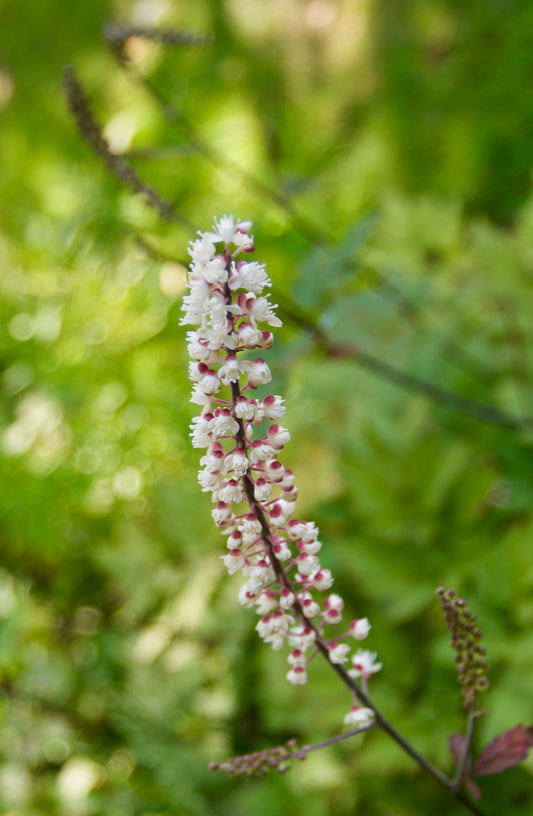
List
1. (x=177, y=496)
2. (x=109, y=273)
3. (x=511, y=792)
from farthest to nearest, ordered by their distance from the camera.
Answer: (x=109, y=273) → (x=177, y=496) → (x=511, y=792)

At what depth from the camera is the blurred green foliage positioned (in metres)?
1.17

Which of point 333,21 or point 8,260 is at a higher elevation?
point 333,21

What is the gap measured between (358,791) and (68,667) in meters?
0.79

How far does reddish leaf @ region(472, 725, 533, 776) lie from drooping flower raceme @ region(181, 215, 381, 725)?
145mm

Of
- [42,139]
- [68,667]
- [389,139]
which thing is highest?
[42,139]

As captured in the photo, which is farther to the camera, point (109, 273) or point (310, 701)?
point (109, 273)

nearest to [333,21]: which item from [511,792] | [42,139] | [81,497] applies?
[42,139]

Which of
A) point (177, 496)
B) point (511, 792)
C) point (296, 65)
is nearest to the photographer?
point (511, 792)

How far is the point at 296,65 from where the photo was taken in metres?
2.80

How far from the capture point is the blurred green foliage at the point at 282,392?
3.83ft

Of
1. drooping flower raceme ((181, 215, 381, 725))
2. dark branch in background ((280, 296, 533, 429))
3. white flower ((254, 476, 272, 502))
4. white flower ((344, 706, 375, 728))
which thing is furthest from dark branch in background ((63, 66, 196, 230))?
white flower ((344, 706, 375, 728))

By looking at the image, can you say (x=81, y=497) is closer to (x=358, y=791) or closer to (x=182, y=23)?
(x=358, y=791)

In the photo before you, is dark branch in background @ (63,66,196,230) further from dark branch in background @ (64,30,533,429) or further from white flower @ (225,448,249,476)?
white flower @ (225,448,249,476)

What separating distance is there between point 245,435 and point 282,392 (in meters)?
0.38
